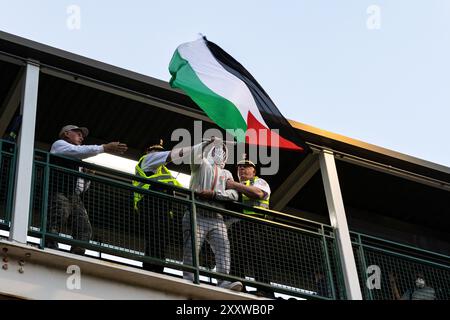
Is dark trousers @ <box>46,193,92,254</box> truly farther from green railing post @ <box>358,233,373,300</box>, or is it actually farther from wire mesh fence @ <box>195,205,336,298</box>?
green railing post @ <box>358,233,373,300</box>

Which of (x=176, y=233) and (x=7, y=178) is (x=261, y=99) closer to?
(x=176, y=233)

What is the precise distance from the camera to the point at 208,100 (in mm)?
12422

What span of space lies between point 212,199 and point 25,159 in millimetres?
2304

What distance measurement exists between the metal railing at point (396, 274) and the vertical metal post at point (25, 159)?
4195mm

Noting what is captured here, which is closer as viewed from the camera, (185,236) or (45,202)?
(45,202)

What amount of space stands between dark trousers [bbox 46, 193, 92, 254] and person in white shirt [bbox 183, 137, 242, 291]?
117 cm

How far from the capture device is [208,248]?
11.5 meters

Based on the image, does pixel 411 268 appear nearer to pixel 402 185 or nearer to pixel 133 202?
pixel 402 185

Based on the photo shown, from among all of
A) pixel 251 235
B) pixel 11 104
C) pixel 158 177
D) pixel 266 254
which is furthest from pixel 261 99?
pixel 11 104

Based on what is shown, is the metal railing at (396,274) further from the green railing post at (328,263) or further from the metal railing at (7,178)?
the metal railing at (7,178)

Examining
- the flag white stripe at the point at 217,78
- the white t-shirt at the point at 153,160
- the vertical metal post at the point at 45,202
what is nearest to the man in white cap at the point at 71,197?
the vertical metal post at the point at 45,202

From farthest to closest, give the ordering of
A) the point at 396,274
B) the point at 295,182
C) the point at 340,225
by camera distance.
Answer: the point at 295,182, the point at 396,274, the point at 340,225
